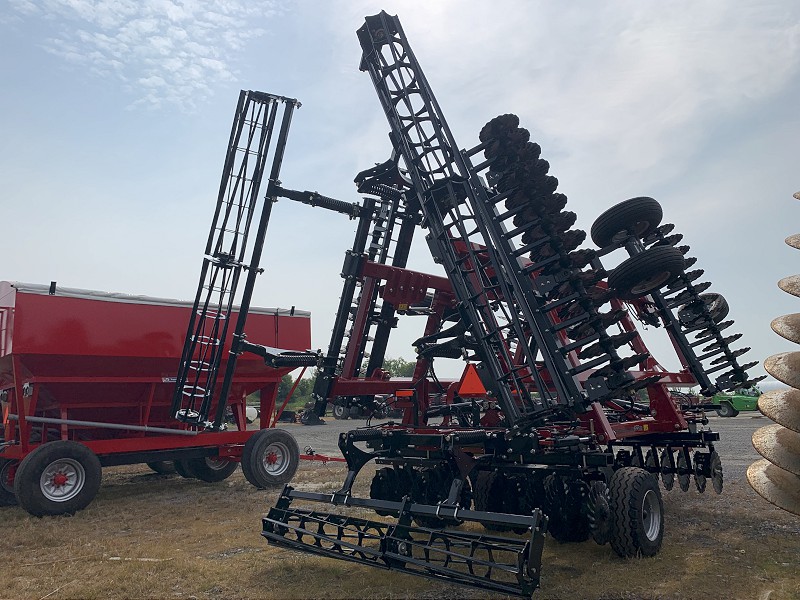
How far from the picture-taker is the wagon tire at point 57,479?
28.4ft

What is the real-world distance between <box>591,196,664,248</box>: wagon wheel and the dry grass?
352 cm

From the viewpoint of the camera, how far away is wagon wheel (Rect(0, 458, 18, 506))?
10.1 meters

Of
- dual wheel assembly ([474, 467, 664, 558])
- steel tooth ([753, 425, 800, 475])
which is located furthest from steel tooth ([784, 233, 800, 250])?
dual wheel assembly ([474, 467, 664, 558])

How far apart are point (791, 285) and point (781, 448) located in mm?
588

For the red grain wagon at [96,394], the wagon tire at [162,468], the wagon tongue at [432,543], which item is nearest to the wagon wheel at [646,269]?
the wagon tongue at [432,543]

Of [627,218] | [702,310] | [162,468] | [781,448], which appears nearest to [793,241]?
[781,448]

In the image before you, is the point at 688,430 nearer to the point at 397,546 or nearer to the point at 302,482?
the point at 397,546

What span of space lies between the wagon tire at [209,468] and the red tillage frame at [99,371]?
0.99m

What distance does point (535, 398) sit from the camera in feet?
21.9

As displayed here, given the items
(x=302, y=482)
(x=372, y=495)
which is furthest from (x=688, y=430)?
(x=302, y=482)

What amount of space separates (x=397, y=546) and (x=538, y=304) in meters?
2.61

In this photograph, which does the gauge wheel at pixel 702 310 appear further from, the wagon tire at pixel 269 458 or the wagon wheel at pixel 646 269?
the wagon tire at pixel 269 458

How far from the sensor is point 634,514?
592 cm

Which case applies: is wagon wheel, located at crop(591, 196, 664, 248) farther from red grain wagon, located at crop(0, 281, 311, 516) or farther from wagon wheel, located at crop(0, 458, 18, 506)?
wagon wheel, located at crop(0, 458, 18, 506)
